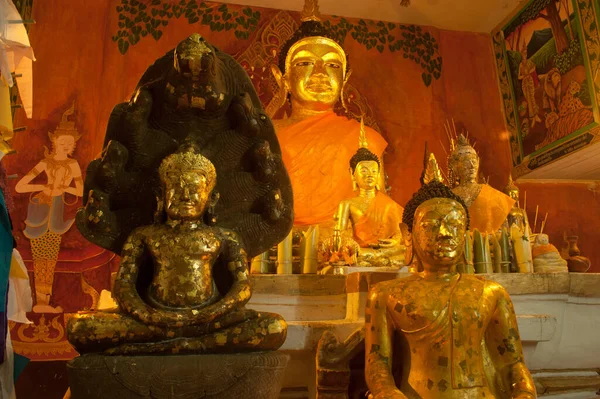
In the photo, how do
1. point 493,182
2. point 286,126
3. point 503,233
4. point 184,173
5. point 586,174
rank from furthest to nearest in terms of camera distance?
point 493,182 → point 586,174 → point 286,126 → point 503,233 → point 184,173

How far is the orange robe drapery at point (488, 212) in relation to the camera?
10.9ft

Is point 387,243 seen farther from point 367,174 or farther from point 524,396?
point 524,396

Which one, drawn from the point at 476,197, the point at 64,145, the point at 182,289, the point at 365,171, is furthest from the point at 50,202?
the point at 476,197

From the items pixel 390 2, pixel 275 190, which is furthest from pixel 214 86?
pixel 390 2

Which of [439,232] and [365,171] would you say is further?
[365,171]

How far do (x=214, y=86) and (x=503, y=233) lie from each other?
175 centimetres

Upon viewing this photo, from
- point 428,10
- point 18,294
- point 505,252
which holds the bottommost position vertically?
point 18,294

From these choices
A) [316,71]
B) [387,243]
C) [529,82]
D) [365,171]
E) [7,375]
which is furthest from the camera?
[529,82]

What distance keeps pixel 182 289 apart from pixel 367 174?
2075 millimetres

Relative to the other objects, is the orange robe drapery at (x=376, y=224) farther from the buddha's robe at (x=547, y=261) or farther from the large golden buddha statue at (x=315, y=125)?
the buddha's robe at (x=547, y=261)

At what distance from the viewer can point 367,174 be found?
3621 mm

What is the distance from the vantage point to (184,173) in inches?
73.4

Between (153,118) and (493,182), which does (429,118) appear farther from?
(153,118)

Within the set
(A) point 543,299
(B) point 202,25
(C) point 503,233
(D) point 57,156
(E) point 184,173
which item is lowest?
(A) point 543,299
